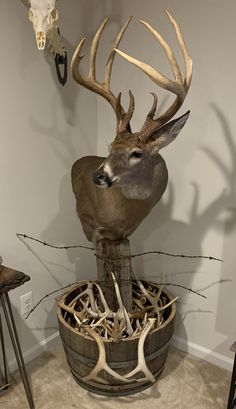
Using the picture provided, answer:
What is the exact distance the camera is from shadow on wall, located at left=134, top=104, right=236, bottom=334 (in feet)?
5.79

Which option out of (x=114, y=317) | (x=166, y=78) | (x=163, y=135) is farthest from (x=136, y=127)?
(x=114, y=317)

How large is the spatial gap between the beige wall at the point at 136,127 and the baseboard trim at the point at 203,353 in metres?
0.01

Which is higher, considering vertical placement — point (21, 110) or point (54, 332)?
point (21, 110)

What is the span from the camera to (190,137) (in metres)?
1.84

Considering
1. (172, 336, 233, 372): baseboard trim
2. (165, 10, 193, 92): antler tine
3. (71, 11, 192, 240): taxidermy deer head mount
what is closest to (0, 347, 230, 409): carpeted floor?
(172, 336, 233, 372): baseboard trim

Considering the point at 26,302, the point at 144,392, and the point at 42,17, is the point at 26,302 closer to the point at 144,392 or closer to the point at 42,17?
the point at 144,392

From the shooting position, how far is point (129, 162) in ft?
4.54

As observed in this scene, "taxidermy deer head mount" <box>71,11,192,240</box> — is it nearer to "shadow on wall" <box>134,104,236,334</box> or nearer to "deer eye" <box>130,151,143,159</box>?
"deer eye" <box>130,151,143,159</box>

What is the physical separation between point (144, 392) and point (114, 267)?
0.65 meters

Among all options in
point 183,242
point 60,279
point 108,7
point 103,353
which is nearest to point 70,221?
point 60,279

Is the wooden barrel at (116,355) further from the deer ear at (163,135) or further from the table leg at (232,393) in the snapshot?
the deer ear at (163,135)

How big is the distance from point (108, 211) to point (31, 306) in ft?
2.57

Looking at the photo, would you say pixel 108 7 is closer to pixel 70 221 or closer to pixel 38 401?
pixel 70 221

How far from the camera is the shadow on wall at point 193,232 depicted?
1.76 meters
